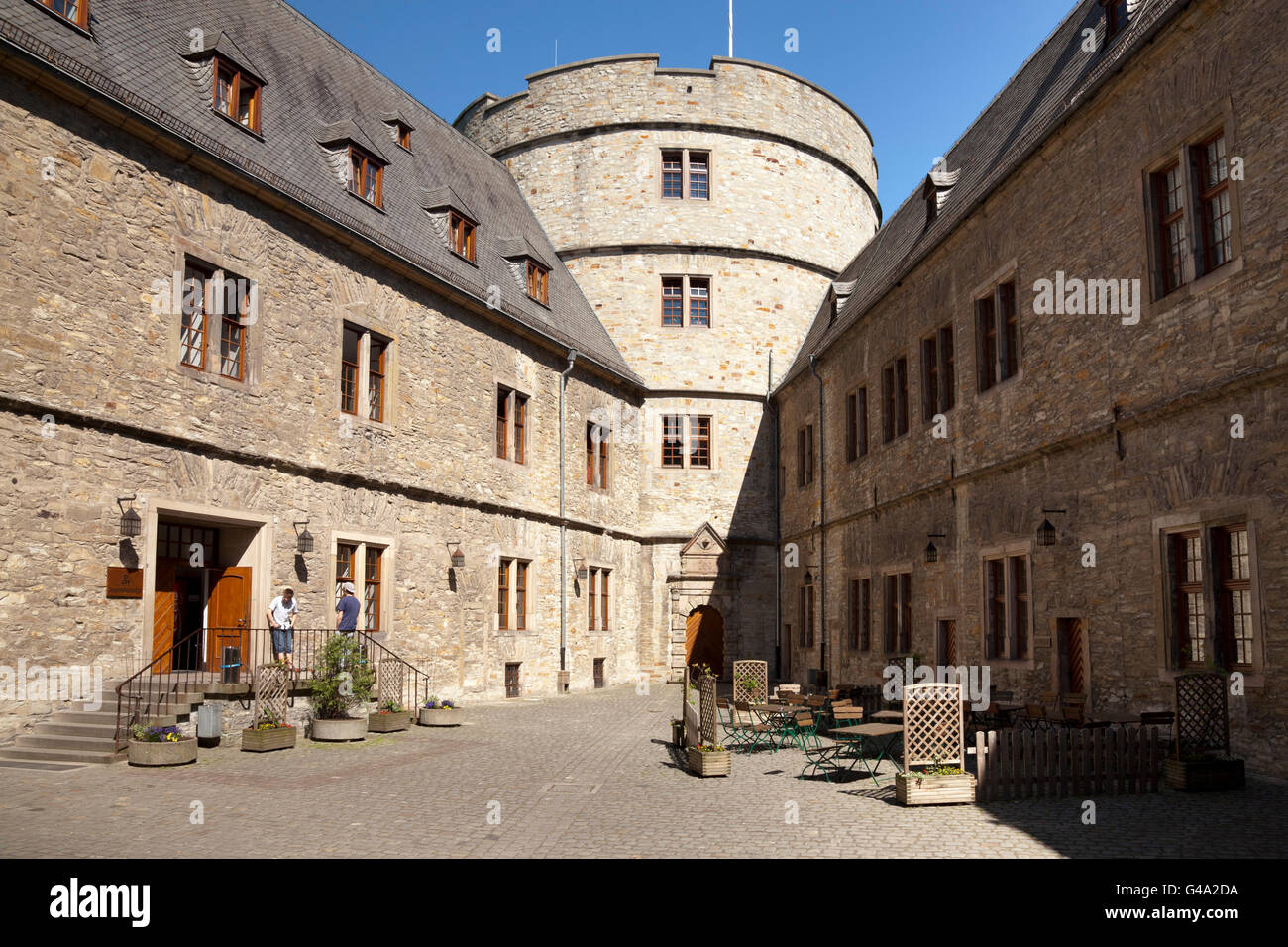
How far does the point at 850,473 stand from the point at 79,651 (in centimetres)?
1636

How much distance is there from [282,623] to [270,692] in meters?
1.37

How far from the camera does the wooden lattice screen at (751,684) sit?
20172mm

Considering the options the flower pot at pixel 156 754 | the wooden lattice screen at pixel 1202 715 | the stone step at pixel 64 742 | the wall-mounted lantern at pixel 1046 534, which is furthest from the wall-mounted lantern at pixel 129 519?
the wooden lattice screen at pixel 1202 715

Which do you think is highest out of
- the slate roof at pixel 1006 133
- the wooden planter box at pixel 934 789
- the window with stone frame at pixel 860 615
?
the slate roof at pixel 1006 133

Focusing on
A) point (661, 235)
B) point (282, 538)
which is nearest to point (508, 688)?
point (282, 538)

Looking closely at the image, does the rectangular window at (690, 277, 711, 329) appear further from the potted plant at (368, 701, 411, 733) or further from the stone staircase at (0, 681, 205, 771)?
the stone staircase at (0, 681, 205, 771)

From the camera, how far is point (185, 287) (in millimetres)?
15352

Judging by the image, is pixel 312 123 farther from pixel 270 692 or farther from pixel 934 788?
pixel 934 788

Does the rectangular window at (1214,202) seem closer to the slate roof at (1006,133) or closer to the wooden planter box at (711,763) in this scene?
the slate roof at (1006,133)

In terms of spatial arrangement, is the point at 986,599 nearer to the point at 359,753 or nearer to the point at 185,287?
the point at 359,753

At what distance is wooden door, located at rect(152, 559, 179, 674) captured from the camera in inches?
599

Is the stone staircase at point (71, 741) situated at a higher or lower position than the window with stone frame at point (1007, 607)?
lower

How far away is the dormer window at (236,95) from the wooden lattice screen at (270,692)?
8707mm

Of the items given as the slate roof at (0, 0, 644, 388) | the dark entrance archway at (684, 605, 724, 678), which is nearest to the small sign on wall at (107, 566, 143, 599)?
the slate roof at (0, 0, 644, 388)
